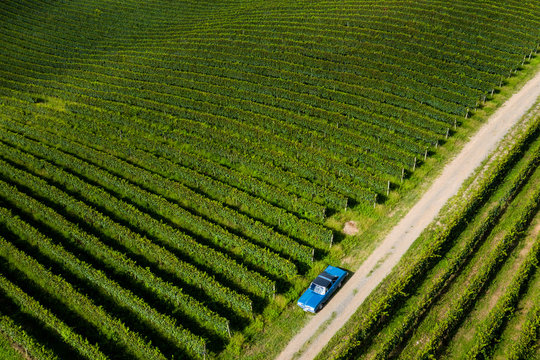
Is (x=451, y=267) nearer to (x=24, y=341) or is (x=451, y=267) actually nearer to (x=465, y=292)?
(x=465, y=292)

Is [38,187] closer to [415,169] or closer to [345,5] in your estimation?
[415,169]

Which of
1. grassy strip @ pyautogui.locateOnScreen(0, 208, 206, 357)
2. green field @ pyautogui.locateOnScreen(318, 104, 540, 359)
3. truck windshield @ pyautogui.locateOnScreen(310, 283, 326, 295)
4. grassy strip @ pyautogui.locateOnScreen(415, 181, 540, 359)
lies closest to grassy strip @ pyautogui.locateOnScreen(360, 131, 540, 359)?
green field @ pyautogui.locateOnScreen(318, 104, 540, 359)

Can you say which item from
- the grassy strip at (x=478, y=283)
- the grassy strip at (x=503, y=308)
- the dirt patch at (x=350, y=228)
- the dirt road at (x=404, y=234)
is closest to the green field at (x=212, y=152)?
the dirt patch at (x=350, y=228)

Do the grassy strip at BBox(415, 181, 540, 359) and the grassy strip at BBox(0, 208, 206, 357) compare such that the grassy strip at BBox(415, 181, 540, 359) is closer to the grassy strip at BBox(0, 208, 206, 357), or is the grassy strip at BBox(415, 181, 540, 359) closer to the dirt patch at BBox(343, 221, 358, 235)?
the dirt patch at BBox(343, 221, 358, 235)

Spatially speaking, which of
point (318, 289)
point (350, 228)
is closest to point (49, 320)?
point (318, 289)

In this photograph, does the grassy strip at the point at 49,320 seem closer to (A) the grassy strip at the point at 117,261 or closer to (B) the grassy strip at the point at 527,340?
(A) the grassy strip at the point at 117,261
